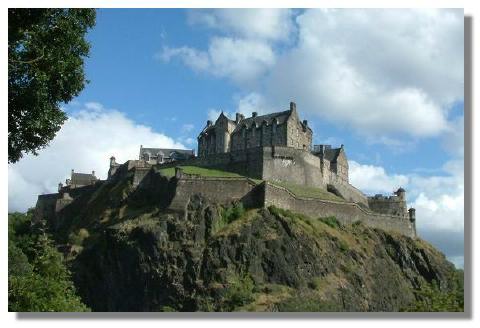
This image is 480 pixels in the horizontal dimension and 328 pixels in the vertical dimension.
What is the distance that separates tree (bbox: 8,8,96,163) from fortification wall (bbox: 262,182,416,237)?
106ft

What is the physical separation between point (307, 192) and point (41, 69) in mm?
42061

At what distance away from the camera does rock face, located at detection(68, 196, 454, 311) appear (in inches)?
1718

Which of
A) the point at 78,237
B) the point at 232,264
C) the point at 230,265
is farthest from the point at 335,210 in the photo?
the point at 78,237

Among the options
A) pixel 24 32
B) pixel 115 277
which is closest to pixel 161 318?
pixel 24 32

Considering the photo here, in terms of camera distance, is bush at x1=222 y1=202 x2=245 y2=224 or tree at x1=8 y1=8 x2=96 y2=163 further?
bush at x1=222 y1=202 x2=245 y2=224

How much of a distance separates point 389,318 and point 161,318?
17.3 feet

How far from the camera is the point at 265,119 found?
230ft

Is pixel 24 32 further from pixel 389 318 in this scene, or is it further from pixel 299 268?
pixel 299 268

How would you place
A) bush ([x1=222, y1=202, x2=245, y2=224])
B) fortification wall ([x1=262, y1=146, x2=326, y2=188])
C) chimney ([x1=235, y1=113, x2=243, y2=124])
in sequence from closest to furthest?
bush ([x1=222, y1=202, x2=245, y2=224])
fortification wall ([x1=262, y1=146, x2=326, y2=188])
chimney ([x1=235, y1=113, x2=243, y2=124])

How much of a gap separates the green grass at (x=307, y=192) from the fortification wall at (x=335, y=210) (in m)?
1.63

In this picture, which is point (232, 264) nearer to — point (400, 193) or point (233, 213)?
point (233, 213)

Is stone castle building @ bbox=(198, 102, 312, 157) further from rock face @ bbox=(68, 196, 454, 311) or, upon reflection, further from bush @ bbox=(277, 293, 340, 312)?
bush @ bbox=(277, 293, 340, 312)

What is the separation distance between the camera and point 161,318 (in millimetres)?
14766

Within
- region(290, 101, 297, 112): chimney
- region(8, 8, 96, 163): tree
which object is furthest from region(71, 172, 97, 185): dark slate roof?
region(8, 8, 96, 163): tree
